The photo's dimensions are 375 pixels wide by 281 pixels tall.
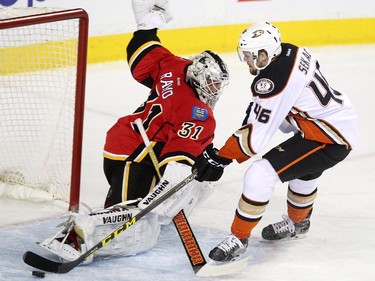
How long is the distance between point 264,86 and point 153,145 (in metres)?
0.65

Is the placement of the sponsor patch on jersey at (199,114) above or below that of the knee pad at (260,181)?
above

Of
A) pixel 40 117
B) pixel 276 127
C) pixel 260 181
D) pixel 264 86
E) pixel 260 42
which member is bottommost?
pixel 40 117

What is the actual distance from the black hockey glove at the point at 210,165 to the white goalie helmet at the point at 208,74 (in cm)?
33

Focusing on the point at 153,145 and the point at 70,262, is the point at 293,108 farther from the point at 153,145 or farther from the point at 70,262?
the point at 70,262

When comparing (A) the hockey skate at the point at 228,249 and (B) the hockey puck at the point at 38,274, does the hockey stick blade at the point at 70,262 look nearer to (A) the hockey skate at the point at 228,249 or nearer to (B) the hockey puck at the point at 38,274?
(B) the hockey puck at the point at 38,274

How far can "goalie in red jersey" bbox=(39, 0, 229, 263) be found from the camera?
332cm

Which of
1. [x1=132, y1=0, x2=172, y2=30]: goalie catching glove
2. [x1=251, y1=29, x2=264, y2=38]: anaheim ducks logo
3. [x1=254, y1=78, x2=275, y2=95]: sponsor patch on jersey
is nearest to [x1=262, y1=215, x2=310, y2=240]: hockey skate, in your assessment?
[x1=254, y1=78, x2=275, y2=95]: sponsor patch on jersey

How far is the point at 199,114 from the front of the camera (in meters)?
3.57

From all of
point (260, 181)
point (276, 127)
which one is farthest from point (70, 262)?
point (276, 127)

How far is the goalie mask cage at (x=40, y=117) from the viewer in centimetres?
394

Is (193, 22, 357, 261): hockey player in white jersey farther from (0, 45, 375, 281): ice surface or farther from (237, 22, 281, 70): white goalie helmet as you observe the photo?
(0, 45, 375, 281): ice surface

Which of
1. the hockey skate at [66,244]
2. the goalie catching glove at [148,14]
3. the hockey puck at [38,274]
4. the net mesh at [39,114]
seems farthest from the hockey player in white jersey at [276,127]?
the net mesh at [39,114]

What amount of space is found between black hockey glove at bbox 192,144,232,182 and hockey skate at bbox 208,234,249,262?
0.23 m

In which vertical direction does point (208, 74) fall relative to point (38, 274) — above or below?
above
